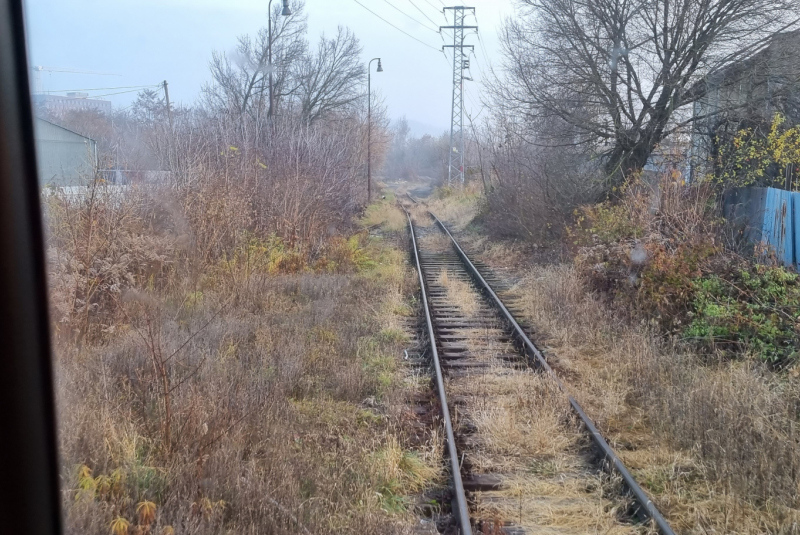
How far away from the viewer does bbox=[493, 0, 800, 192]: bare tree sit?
13.5 metres

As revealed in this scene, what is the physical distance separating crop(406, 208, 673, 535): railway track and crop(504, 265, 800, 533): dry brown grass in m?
0.28

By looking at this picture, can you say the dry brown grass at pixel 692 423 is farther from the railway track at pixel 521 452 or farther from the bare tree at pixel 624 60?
the bare tree at pixel 624 60

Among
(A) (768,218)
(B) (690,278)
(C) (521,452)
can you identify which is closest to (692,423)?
(C) (521,452)

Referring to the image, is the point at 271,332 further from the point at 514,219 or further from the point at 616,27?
the point at 514,219

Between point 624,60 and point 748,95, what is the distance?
264 centimetres

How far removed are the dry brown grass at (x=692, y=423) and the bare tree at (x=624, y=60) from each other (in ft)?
23.7

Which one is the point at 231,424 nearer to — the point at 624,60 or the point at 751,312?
the point at 751,312

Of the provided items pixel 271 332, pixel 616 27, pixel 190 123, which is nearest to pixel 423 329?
pixel 271 332

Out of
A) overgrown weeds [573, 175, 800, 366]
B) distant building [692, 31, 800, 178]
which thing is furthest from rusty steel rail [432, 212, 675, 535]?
distant building [692, 31, 800, 178]

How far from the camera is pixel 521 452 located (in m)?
5.78

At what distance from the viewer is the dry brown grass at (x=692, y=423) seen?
15.4 feet

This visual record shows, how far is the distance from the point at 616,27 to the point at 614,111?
1775 millimetres

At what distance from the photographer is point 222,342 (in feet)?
25.5

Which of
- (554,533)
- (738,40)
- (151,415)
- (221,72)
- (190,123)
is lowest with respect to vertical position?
(554,533)
